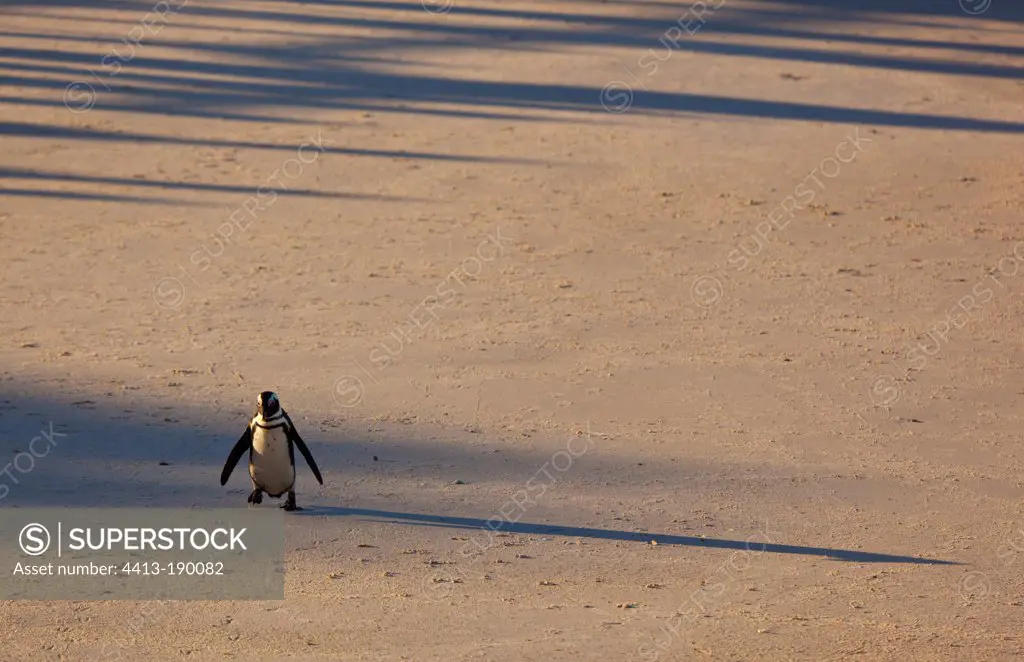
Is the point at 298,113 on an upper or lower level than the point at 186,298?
upper

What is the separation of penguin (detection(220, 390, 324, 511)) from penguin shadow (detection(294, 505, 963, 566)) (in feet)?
1.06

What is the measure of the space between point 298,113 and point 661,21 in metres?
7.18

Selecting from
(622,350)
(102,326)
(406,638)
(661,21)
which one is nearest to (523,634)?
(406,638)

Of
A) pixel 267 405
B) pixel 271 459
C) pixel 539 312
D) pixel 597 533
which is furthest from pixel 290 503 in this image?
pixel 539 312

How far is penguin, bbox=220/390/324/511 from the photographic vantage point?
A: 1019cm

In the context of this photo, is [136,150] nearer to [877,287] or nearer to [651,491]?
[877,287]

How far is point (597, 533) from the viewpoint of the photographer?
407 inches

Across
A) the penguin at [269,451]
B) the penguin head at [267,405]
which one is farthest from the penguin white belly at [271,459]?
the penguin head at [267,405]

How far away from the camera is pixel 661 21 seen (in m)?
25.1

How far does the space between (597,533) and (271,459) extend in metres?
2.36

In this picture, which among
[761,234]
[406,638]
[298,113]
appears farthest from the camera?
[298,113]

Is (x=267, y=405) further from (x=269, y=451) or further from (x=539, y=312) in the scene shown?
(x=539, y=312)

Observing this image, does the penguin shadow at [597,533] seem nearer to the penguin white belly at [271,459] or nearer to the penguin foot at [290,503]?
the penguin foot at [290,503]

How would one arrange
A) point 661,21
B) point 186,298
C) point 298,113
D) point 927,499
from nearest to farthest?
point 927,499
point 186,298
point 298,113
point 661,21
